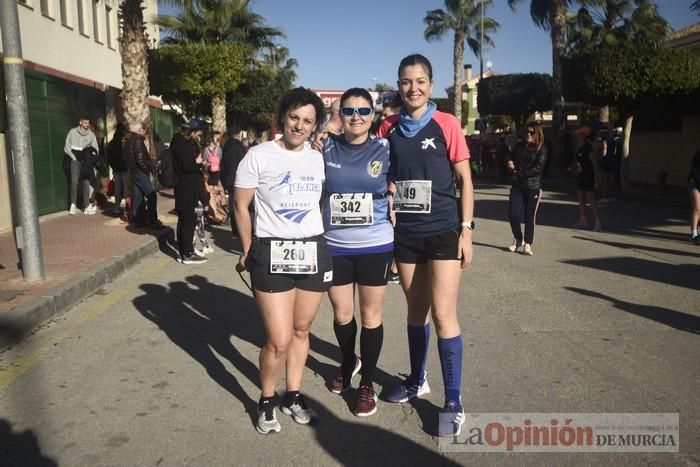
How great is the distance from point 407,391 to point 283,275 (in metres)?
1.19

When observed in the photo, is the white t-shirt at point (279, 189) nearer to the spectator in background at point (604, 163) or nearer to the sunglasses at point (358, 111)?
the sunglasses at point (358, 111)

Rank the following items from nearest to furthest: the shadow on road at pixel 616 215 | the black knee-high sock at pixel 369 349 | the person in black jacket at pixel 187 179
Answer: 1. the black knee-high sock at pixel 369 349
2. the person in black jacket at pixel 187 179
3. the shadow on road at pixel 616 215

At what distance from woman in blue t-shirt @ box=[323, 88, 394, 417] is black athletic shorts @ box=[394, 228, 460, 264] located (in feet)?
0.24

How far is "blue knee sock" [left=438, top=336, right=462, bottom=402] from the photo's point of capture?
3668 millimetres

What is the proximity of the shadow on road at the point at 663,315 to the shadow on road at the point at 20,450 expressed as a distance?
498 cm

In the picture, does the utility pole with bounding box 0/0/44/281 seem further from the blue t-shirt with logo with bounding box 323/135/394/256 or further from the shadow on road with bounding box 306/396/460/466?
the shadow on road with bounding box 306/396/460/466

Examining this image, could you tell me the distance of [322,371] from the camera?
15.2ft

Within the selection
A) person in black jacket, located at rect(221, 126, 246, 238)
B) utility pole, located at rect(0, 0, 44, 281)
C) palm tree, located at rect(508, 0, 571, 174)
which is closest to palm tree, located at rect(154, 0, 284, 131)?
palm tree, located at rect(508, 0, 571, 174)

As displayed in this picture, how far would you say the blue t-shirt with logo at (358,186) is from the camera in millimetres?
3744

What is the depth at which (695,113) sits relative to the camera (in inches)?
824

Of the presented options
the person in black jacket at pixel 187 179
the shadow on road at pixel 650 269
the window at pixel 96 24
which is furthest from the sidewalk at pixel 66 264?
the window at pixel 96 24

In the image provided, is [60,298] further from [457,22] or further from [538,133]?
[457,22]

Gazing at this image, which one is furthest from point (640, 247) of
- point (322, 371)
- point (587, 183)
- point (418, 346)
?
point (418, 346)

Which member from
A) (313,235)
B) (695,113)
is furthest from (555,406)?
(695,113)
